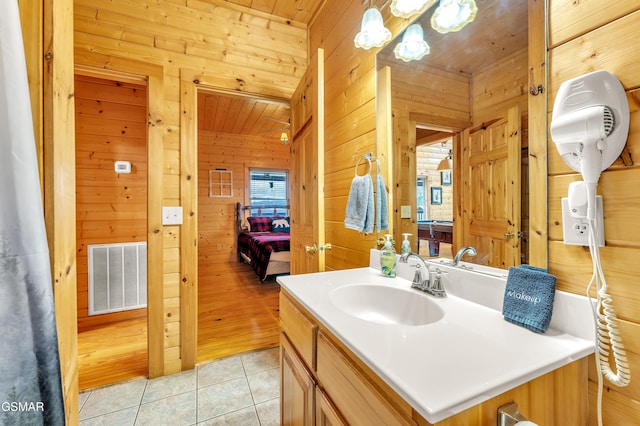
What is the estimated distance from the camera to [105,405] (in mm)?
1564

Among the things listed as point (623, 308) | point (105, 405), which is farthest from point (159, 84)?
point (623, 308)

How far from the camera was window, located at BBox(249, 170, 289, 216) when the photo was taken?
18.6 feet

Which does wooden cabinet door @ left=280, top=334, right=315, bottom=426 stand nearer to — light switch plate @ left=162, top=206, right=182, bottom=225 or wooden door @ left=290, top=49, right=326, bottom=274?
wooden door @ left=290, top=49, right=326, bottom=274

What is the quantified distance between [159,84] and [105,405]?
6.77 ft

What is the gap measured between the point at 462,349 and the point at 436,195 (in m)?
0.71

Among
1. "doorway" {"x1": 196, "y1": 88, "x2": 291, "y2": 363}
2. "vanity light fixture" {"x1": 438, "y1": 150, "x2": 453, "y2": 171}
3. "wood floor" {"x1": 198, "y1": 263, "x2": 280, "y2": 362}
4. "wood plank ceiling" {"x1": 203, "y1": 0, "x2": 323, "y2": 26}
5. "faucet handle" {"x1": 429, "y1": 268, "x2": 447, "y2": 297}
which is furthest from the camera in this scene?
"doorway" {"x1": 196, "y1": 88, "x2": 291, "y2": 363}

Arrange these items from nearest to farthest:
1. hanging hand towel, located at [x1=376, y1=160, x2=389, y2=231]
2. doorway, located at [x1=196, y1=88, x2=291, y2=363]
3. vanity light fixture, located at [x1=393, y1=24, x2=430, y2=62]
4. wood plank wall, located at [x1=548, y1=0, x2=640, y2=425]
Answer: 1. wood plank wall, located at [x1=548, y1=0, x2=640, y2=425]
2. vanity light fixture, located at [x1=393, y1=24, x2=430, y2=62]
3. hanging hand towel, located at [x1=376, y1=160, x2=389, y2=231]
4. doorway, located at [x1=196, y1=88, x2=291, y2=363]

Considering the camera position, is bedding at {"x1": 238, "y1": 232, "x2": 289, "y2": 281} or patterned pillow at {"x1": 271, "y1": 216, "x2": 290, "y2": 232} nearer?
bedding at {"x1": 238, "y1": 232, "x2": 289, "y2": 281}

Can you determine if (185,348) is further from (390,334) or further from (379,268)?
(390,334)

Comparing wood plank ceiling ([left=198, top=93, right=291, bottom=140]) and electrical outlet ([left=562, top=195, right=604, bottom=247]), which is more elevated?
wood plank ceiling ([left=198, top=93, right=291, bottom=140])

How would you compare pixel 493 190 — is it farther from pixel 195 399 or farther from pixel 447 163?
pixel 195 399

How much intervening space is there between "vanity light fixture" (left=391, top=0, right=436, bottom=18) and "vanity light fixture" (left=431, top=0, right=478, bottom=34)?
0.25ft

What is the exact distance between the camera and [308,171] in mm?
1792

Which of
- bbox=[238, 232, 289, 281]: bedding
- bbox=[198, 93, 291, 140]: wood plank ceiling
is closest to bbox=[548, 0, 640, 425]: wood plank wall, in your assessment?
bbox=[198, 93, 291, 140]: wood plank ceiling
